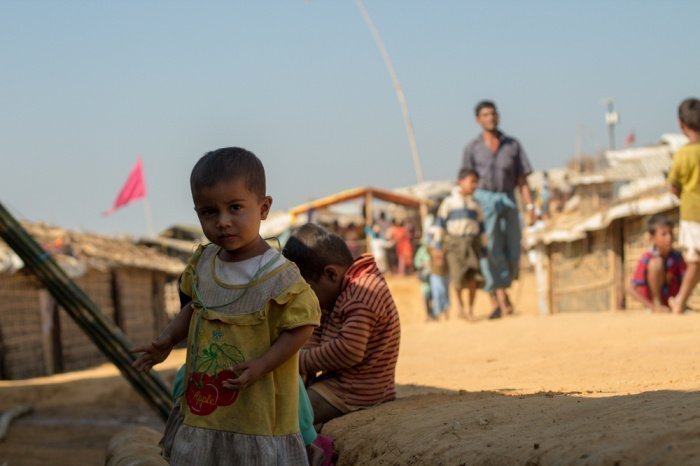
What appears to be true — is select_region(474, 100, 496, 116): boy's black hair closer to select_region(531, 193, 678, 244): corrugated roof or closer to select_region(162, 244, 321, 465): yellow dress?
select_region(531, 193, 678, 244): corrugated roof

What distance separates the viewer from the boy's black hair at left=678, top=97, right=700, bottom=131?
7.17 m

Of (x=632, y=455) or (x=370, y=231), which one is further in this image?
(x=370, y=231)

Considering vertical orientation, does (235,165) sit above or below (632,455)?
above

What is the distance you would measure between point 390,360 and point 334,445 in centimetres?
58

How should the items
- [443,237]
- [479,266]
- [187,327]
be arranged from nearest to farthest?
1. [187,327]
2. [479,266]
3. [443,237]

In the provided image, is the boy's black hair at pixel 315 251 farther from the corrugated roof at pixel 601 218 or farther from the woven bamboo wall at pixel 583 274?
the woven bamboo wall at pixel 583 274

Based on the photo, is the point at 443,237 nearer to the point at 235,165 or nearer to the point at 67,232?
the point at 235,165

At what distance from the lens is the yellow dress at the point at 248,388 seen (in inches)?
112

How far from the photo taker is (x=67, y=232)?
18.4 meters

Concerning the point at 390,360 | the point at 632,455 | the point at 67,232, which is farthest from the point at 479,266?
the point at 67,232

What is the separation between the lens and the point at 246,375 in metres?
2.76

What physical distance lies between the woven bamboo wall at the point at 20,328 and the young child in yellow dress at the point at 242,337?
1066 centimetres

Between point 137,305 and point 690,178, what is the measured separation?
47.0ft

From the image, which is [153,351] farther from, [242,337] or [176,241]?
[176,241]
